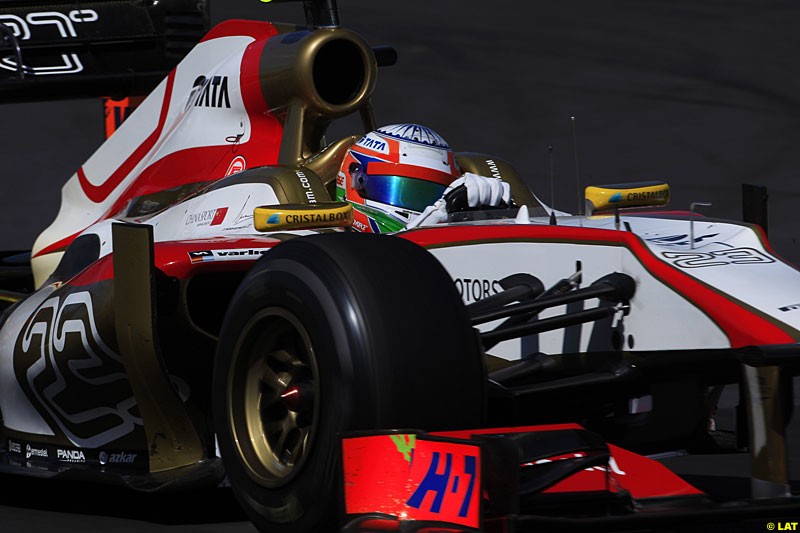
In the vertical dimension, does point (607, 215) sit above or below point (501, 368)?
above

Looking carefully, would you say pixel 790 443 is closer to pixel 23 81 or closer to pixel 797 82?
pixel 23 81

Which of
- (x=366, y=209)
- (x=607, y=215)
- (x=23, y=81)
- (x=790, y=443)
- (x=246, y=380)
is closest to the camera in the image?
(x=246, y=380)

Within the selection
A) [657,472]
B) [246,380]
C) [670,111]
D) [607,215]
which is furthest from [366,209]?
[670,111]

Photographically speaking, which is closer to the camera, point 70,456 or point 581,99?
point 70,456

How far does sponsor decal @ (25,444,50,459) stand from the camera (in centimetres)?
542

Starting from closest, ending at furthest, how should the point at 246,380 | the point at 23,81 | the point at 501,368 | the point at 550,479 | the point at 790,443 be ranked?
1. the point at 550,479
2. the point at 246,380
3. the point at 501,368
4. the point at 790,443
5. the point at 23,81

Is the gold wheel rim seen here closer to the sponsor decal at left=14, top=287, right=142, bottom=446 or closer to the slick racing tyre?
the slick racing tyre

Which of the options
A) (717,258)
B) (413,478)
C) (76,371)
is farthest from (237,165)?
(413,478)

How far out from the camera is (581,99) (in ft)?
50.3

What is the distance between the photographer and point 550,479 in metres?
3.84

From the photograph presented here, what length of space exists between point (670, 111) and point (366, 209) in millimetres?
9697

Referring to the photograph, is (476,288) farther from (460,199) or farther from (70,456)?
(70,456)

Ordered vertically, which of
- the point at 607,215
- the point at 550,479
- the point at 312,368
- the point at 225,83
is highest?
the point at 225,83

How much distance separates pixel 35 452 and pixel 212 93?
1949 mm
